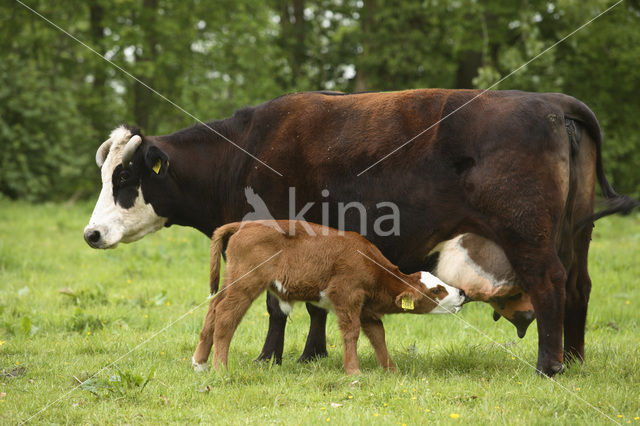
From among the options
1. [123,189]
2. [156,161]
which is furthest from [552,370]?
[123,189]

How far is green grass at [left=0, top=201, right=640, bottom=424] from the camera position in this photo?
450cm

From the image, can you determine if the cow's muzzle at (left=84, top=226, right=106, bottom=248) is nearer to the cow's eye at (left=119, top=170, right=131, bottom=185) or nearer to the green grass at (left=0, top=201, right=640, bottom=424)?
the cow's eye at (left=119, top=170, right=131, bottom=185)

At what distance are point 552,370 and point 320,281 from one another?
1.84m

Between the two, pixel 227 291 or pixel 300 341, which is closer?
pixel 227 291

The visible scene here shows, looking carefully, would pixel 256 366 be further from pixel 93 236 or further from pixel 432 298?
pixel 93 236

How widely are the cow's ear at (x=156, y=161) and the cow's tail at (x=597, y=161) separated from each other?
3.43m

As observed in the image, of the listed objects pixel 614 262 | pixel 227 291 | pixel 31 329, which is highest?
pixel 227 291

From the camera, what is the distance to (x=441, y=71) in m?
19.9

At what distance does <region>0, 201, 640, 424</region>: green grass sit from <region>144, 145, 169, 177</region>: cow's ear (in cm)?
162

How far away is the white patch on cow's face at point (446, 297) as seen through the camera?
541 centimetres

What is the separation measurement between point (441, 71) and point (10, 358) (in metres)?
16.2

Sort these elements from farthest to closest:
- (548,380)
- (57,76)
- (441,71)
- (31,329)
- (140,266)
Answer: (57,76) < (441,71) < (140,266) < (31,329) < (548,380)

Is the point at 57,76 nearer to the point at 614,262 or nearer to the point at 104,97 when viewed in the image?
the point at 104,97

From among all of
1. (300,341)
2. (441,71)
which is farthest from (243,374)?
(441,71)
